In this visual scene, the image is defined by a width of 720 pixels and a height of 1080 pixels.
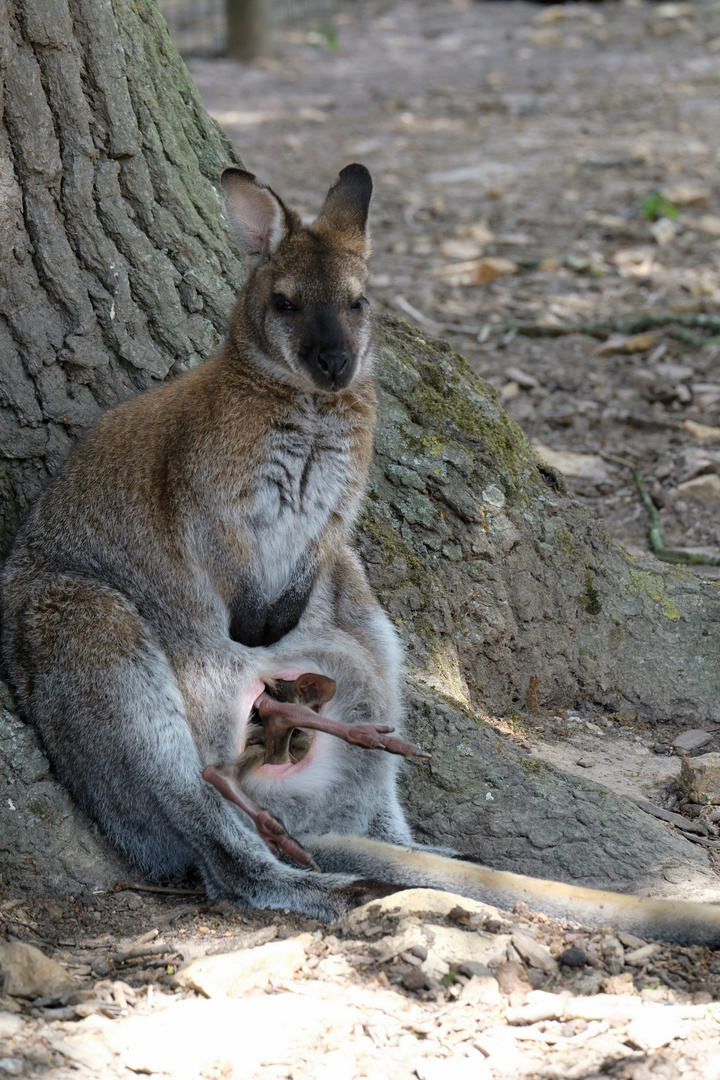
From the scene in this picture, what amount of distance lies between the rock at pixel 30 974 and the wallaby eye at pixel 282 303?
197cm

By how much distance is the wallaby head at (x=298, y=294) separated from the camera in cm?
340

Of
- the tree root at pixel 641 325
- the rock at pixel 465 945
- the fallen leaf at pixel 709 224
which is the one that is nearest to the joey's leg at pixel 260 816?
the rock at pixel 465 945

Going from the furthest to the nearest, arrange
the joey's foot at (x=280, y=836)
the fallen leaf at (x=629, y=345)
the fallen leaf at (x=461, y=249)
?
the fallen leaf at (x=461, y=249), the fallen leaf at (x=629, y=345), the joey's foot at (x=280, y=836)

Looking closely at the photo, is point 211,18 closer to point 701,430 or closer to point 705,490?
point 701,430

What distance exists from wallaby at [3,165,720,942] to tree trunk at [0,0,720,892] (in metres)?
0.22

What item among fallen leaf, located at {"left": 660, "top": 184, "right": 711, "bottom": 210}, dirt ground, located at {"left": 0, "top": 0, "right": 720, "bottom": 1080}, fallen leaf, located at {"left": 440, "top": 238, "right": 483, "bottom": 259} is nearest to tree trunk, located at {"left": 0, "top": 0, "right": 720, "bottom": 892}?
dirt ground, located at {"left": 0, "top": 0, "right": 720, "bottom": 1080}

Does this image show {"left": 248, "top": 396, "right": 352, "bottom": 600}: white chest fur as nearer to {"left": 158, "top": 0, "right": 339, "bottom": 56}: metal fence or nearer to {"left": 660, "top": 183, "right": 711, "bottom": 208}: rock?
{"left": 660, "top": 183, "right": 711, "bottom": 208}: rock

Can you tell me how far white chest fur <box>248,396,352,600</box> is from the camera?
3.46 m

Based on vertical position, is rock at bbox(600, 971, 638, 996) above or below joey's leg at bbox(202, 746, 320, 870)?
below

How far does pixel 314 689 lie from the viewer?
3588mm

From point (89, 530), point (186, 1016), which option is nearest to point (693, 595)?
point (89, 530)

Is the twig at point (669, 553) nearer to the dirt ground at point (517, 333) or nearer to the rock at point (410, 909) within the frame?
the dirt ground at point (517, 333)

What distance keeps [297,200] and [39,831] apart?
7.34 meters

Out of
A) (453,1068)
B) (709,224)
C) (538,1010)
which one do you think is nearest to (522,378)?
(709,224)
